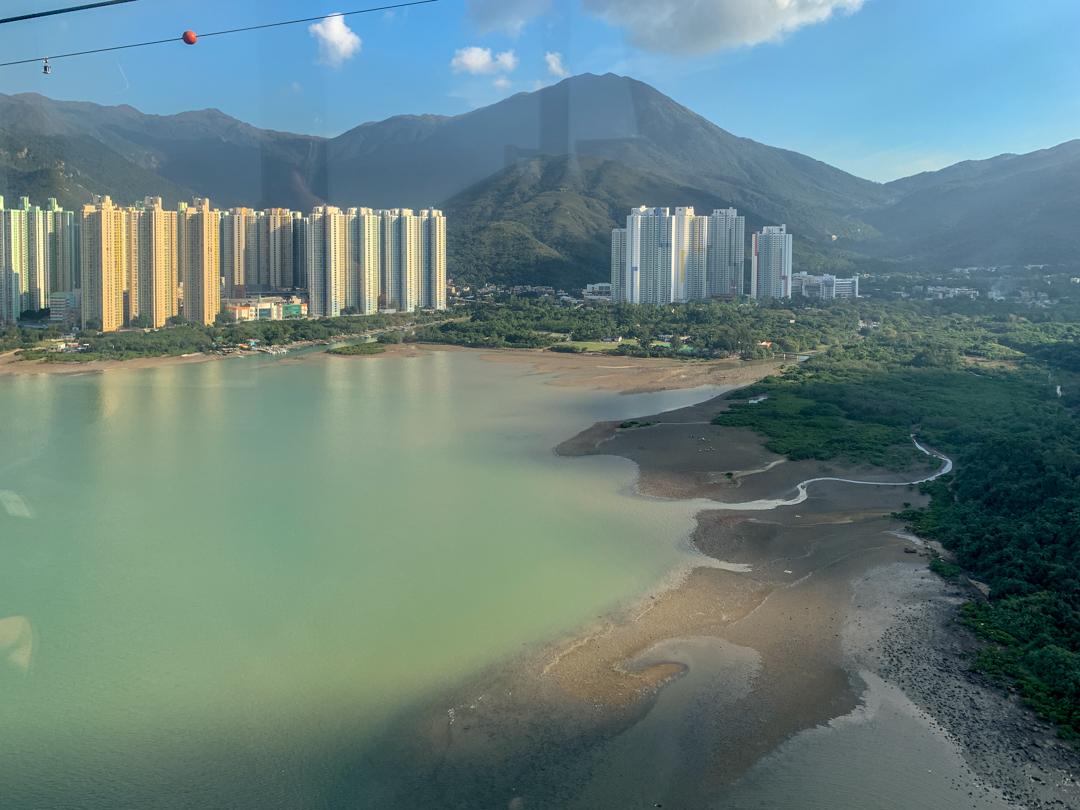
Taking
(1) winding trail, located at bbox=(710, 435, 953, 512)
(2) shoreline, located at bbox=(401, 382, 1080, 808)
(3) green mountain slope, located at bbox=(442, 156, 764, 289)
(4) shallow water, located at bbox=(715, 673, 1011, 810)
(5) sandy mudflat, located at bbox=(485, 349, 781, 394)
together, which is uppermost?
(3) green mountain slope, located at bbox=(442, 156, 764, 289)

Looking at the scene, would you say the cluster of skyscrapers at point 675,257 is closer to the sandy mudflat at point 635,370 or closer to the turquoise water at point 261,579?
the sandy mudflat at point 635,370

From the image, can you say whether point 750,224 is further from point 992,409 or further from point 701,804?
point 701,804

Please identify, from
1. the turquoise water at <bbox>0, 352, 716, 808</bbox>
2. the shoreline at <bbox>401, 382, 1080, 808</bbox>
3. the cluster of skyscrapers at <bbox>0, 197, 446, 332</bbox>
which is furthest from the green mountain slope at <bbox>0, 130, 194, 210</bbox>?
the shoreline at <bbox>401, 382, 1080, 808</bbox>

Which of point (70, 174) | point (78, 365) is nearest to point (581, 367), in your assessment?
point (78, 365)

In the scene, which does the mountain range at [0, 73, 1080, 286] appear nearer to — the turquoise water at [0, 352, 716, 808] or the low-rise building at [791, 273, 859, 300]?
the turquoise water at [0, 352, 716, 808]

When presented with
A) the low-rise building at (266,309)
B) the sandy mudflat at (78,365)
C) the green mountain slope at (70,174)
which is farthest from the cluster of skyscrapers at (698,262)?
the sandy mudflat at (78,365)

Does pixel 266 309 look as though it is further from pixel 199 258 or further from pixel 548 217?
pixel 548 217
